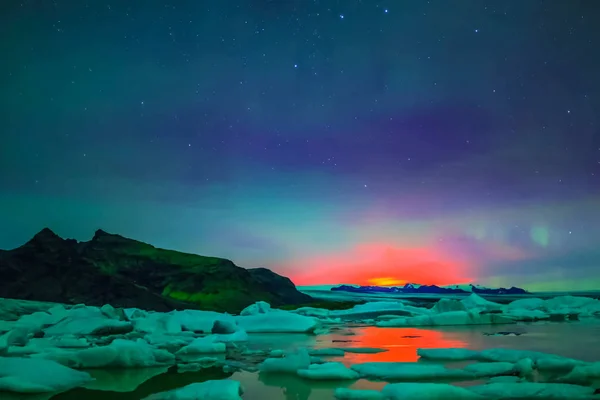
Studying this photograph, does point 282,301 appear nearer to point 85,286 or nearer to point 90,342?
point 85,286

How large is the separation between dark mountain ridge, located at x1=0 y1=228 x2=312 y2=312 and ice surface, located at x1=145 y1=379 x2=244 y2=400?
2477 cm

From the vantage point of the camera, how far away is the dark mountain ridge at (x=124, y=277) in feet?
102

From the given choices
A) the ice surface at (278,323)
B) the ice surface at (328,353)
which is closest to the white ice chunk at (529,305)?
the ice surface at (278,323)

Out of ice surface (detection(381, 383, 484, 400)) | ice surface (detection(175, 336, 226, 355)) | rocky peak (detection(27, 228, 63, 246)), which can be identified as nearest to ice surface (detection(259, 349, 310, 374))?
ice surface (detection(381, 383, 484, 400))

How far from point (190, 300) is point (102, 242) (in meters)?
7.95

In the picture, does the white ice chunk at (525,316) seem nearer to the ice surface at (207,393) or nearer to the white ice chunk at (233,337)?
the white ice chunk at (233,337)

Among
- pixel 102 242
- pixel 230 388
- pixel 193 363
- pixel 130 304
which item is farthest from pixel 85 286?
pixel 230 388

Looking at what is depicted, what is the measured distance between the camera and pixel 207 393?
6758 mm

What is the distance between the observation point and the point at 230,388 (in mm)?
6875

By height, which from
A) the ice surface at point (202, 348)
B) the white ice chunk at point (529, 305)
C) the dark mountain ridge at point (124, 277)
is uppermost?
the dark mountain ridge at point (124, 277)

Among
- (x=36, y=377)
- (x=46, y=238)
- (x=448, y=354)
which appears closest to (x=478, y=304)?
(x=448, y=354)

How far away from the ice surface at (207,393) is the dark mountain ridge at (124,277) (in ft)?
81.3

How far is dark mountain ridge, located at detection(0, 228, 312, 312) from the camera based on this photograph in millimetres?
31125

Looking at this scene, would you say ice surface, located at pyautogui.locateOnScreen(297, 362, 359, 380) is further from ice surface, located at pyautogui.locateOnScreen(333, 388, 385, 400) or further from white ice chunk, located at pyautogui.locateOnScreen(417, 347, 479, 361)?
white ice chunk, located at pyautogui.locateOnScreen(417, 347, 479, 361)
